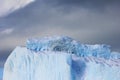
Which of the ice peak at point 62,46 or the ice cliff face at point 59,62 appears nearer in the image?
the ice cliff face at point 59,62

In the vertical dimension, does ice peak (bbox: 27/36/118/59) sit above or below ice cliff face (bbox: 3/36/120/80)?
above

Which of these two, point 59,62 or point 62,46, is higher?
point 62,46

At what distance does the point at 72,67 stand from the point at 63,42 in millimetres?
1222

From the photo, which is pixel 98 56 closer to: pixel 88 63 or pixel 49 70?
pixel 88 63

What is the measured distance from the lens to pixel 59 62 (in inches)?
802

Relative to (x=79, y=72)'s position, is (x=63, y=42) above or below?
above

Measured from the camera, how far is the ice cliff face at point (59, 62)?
799 inches

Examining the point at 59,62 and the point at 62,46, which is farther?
the point at 62,46

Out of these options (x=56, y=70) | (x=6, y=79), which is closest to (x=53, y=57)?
(x=56, y=70)

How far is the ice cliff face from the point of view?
66.6 ft

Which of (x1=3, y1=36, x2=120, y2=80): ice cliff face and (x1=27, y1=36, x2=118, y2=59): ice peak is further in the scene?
(x1=27, y1=36, x2=118, y2=59): ice peak

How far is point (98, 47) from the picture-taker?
73.7ft

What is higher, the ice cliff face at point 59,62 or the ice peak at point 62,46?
the ice peak at point 62,46

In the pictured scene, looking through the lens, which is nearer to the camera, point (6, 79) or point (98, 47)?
point (6, 79)
